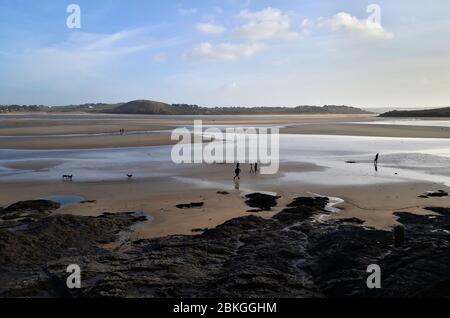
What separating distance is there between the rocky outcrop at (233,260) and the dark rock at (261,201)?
201cm

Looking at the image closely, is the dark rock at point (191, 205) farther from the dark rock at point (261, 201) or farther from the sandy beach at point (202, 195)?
the dark rock at point (261, 201)

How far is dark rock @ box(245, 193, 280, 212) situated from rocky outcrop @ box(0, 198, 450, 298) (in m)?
2.01

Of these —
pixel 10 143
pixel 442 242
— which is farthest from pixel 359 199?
pixel 10 143

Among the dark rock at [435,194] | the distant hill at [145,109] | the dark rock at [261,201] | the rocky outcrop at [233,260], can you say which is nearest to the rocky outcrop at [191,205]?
the dark rock at [261,201]

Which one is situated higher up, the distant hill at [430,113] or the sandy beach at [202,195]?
the distant hill at [430,113]

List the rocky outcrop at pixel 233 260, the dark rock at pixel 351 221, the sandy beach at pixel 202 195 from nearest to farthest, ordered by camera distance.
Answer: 1. the rocky outcrop at pixel 233 260
2. the dark rock at pixel 351 221
3. the sandy beach at pixel 202 195

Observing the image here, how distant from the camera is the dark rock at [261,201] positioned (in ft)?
45.9

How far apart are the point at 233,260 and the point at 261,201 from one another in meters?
6.10

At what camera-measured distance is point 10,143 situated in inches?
1358

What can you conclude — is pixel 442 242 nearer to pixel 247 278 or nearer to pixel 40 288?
Result: pixel 247 278

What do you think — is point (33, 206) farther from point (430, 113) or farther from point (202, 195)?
point (430, 113)

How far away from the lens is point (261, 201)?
14.6 metres

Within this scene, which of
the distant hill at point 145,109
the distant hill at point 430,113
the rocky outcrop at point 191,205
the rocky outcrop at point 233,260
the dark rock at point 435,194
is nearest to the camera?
the rocky outcrop at point 233,260

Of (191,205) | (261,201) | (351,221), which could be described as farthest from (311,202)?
(191,205)
